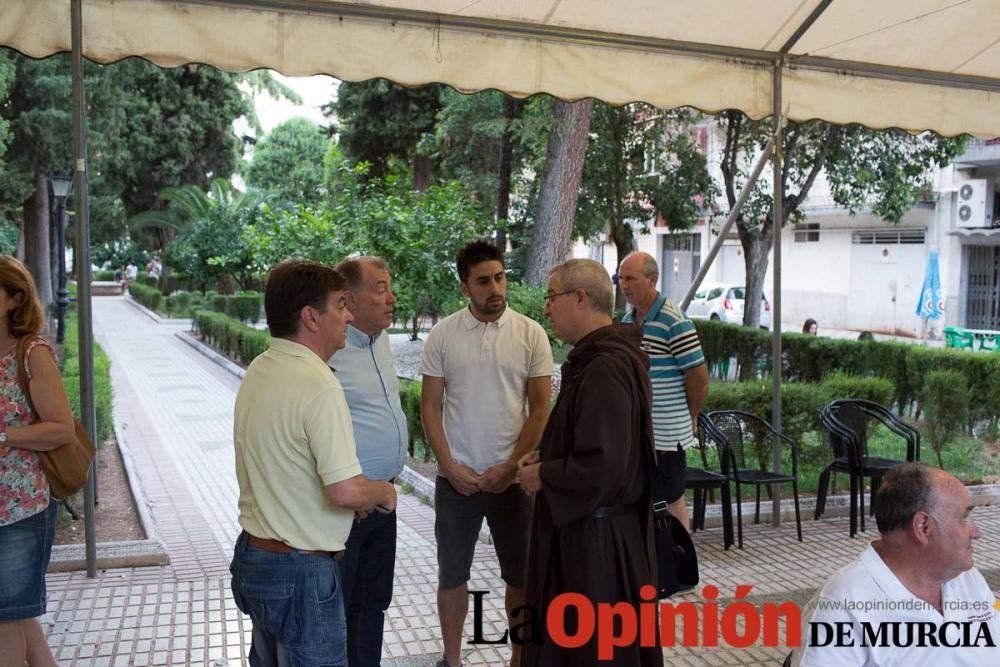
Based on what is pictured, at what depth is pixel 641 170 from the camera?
19.2m

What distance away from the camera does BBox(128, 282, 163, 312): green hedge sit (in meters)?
37.6

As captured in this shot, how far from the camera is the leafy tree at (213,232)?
30.7 meters

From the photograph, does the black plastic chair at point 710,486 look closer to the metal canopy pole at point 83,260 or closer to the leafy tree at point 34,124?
the metal canopy pole at point 83,260

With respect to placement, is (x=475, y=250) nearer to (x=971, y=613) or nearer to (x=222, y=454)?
(x=971, y=613)

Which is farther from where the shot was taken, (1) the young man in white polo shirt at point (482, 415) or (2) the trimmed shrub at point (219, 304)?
(2) the trimmed shrub at point (219, 304)

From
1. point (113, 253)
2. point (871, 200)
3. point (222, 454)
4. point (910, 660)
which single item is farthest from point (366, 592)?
point (113, 253)

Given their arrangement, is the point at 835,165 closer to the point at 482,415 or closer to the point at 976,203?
the point at 976,203

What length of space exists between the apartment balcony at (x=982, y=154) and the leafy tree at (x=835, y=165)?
9.65 meters

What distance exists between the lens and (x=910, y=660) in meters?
2.30

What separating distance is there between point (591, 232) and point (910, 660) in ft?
61.3

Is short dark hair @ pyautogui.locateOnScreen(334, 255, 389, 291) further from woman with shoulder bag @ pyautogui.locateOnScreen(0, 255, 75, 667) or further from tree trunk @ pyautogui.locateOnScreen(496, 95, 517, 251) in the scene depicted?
tree trunk @ pyautogui.locateOnScreen(496, 95, 517, 251)

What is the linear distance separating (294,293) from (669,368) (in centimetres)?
282

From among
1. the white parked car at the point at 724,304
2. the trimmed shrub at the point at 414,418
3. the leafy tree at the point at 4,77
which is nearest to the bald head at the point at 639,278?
the trimmed shrub at the point at 414,418

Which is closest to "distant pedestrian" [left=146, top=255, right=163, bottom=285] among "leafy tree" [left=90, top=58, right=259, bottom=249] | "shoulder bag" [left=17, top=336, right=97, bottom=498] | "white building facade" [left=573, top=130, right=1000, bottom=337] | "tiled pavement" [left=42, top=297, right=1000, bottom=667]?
"leafy tree" [left=90, top=58, right=259, bottom=249]
